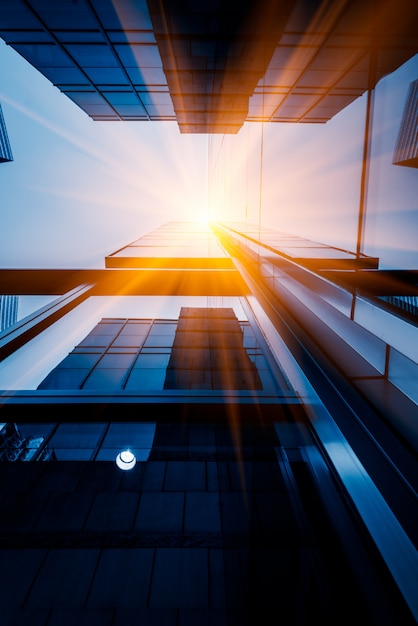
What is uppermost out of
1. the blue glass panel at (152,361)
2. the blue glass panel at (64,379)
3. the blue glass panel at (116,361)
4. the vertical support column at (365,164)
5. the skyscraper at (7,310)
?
the vertical support column at (365,164)

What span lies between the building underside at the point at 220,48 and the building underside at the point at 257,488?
13.4 ft

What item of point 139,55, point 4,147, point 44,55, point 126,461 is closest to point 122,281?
Result: point 126,461

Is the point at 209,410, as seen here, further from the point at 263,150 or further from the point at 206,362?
the point at 206,362

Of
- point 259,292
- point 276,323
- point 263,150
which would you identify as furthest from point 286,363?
point 263,150

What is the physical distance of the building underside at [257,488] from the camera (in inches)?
60.9

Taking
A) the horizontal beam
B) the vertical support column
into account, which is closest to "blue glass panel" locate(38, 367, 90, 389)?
the horizontal beam

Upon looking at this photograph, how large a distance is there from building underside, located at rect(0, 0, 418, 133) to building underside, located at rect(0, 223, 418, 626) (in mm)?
4073

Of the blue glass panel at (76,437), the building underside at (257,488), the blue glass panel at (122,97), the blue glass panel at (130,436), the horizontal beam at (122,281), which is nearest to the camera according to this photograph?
the building underside at (257,488)

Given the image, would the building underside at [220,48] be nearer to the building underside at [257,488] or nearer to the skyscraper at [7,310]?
the building underside at [257,488]

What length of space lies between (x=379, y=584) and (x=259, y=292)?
4.14m

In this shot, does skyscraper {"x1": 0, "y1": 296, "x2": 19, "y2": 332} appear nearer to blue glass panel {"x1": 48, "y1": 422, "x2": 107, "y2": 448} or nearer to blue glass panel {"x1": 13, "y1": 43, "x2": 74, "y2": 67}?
blue glass panel {"x1": 13, "y1": 43, "x2": 74, "y2": 67}

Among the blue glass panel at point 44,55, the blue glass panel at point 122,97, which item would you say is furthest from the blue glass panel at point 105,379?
the blue glass panel at point 122,97

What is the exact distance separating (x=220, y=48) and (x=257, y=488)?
27.2ft

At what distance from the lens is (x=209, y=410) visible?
3.25 m
